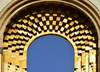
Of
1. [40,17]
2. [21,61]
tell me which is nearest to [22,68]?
[21,61]

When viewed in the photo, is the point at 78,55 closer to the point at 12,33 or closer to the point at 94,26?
the point at 94,26

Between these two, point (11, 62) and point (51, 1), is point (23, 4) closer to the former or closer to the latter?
point (51, 1)

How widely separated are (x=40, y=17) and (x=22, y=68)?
2.97 ft

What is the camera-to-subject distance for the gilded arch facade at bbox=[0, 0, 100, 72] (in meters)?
8.05

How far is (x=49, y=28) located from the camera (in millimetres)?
8469

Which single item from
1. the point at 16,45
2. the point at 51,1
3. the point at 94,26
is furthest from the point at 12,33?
the point at 94,26

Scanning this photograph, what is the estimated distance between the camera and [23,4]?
8.11 m

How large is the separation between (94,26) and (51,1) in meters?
0.81

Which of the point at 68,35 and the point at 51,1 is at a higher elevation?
the point at 51,1

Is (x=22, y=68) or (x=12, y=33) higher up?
(x=12, y=33)

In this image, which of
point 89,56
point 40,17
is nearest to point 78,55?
point 89,56

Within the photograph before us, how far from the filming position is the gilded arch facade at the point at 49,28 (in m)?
8.05

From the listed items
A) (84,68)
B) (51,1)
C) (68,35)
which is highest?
(51,1)

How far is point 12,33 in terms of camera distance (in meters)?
8.32
